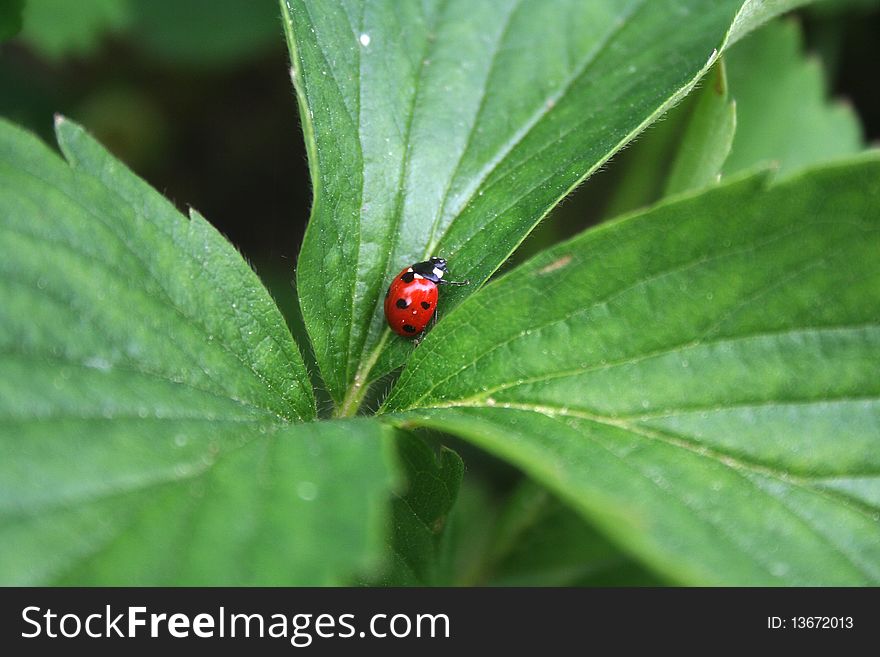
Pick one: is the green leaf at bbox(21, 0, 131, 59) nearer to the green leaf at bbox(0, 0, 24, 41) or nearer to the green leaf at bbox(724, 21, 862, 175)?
the green leaf at bbox(0, 0, 24, 41)

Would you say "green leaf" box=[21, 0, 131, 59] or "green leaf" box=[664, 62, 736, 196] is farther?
"green leaf" box=[21, 0, 131, 59]

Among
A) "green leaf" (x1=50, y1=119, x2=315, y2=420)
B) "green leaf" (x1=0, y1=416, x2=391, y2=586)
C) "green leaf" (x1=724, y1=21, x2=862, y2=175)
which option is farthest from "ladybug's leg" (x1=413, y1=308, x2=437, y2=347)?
"green leaf" (x1=724, y1=21, x2=862, y2=175)

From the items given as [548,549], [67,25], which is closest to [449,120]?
[548,549]

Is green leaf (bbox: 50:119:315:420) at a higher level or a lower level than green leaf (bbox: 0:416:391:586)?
higher

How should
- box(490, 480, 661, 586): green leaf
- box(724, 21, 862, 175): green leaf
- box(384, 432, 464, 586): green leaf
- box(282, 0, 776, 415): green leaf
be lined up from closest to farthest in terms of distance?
box(384, 432, 464, 586): green leaf < box(282, 0, 776, 415): green leaf < box(490, 480, 661, 586): green leaf < box(724, 21, 862, 175): green leaf

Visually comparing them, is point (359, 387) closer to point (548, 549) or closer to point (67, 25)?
point (548, 549)

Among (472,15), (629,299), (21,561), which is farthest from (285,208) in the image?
(21,561)

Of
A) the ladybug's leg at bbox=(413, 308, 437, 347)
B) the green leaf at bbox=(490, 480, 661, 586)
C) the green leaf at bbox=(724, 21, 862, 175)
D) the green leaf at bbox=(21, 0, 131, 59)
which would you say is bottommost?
the green leaf at bbox=(490, 480, 661, 586)

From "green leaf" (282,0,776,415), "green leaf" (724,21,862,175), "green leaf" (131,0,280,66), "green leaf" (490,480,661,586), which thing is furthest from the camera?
"green leaf" (131,0,280,66)
